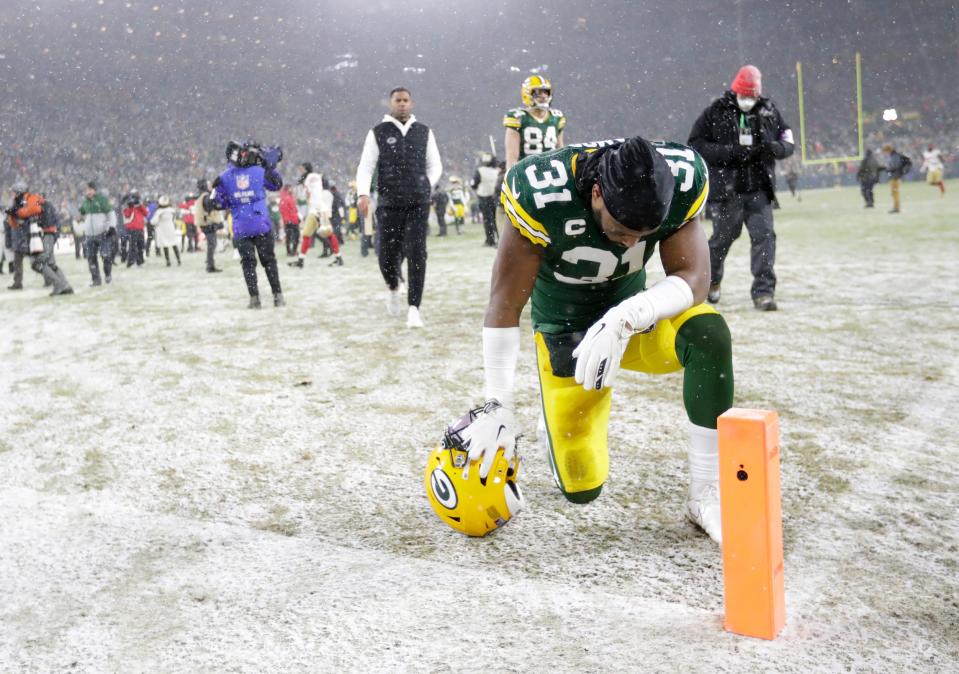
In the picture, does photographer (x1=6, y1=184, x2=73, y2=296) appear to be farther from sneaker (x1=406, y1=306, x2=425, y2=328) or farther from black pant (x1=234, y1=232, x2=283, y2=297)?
sneaker (x1=406, y1=306, x2=425, y2=328)

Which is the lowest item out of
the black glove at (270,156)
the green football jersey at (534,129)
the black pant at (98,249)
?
the black pant at (98,249)

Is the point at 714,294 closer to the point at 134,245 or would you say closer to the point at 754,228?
the point at 754,228

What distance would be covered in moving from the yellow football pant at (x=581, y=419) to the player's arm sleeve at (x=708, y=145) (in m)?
3.88

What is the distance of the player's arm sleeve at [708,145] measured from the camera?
20.2ft

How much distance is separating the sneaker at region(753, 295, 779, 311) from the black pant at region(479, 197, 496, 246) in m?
9.33

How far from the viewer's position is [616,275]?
8.91ft

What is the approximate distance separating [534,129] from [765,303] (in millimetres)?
2383

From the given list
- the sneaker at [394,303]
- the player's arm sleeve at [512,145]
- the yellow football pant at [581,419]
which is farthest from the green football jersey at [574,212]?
the sneaker at [394,303]

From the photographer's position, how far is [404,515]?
2.78 meters

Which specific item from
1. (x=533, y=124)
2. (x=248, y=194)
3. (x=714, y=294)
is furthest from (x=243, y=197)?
(x=714, y=294)

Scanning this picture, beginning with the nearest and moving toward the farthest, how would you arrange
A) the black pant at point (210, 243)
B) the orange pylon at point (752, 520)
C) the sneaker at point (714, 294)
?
the orange pylon at point (752, 520) < the sneaker at point (714, 294) < the black pant at point (210, 243)

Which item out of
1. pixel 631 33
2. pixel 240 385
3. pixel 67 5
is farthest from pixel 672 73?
pixel 240 385

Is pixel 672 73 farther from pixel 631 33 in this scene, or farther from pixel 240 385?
pixel 240 385

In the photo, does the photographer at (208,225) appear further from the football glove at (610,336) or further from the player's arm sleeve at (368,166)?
the football glove at (610,336)
